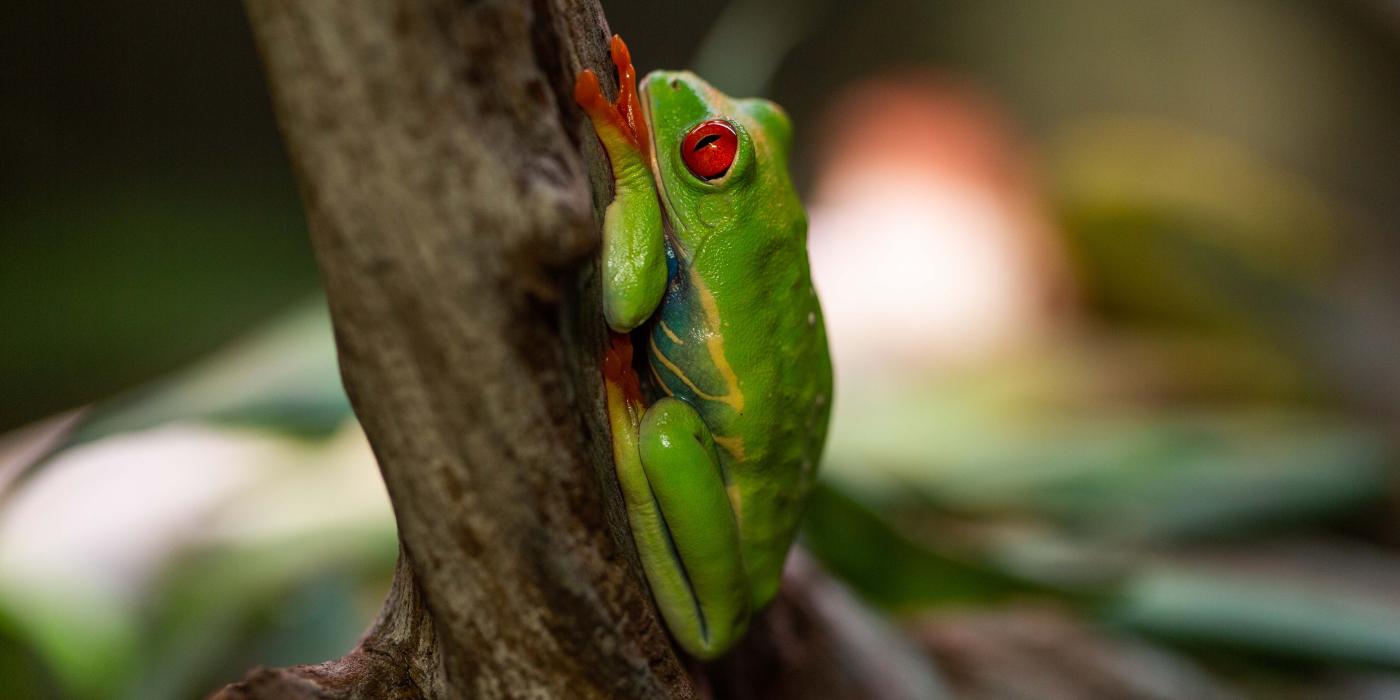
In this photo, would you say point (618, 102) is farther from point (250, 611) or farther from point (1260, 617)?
point (1260, 617)

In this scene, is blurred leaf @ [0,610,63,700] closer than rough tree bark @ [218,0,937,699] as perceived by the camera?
No

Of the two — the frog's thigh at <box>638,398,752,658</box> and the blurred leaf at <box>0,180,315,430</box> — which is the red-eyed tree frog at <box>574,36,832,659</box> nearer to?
the frog's thigh at <box>638,398,752,658</box>

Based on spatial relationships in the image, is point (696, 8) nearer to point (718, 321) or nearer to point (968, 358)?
point (968, 358)

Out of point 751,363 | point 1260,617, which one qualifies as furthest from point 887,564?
point 751,363

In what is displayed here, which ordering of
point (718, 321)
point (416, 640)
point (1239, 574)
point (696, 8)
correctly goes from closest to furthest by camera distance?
1. point (416, 640)
2. point (718, 321)
3. point (1239, 574)
4. point (696, 8)

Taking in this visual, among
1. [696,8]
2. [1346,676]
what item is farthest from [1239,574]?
[696,8]

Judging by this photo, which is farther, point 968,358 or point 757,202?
point 968,358

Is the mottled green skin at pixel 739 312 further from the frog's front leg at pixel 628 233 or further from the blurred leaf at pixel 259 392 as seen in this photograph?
the blurred leaf at pixel 259 392

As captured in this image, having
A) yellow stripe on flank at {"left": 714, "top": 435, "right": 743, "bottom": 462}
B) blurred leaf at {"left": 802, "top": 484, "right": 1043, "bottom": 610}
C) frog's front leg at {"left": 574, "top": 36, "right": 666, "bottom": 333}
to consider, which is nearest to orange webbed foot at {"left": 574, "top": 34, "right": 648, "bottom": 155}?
frog's front leg at {"left": 574, "top": 36, "right": 666, "bottom": 333}
